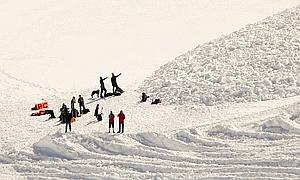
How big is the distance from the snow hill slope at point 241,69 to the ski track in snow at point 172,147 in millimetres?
1858

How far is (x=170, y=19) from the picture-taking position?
68562 millimetres

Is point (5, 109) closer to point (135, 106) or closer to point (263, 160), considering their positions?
point (135, 106)

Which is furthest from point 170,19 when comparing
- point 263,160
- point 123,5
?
point 263,160

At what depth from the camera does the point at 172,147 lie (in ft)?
79.1

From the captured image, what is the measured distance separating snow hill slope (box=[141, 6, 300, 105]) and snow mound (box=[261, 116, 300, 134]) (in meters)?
5.15

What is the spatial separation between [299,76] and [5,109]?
1505cm

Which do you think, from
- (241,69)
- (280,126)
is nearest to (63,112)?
(280,126)

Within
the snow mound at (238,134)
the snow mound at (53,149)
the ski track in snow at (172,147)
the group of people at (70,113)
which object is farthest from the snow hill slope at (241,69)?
the snow mound at (53,149)

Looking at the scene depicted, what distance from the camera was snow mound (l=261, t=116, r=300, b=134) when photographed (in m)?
23.9

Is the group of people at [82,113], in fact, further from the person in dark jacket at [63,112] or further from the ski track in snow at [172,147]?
the ski track in snow at [172,147]

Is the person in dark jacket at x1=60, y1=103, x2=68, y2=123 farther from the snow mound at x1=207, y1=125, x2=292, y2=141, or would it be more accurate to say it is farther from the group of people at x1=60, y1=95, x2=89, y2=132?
the snow mound at x1=207, y1=125, x2=292, y2=141

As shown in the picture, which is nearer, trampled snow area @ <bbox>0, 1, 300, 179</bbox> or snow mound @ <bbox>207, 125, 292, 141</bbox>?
trampled snow area @ <bbox>0, 1, 300, 179</bbox>

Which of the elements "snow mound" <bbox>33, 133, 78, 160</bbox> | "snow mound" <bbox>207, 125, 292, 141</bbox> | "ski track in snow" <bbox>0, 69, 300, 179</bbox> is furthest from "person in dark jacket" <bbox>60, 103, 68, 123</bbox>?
"snow mound" <bbox>207, 125, 292, 141</bbox>

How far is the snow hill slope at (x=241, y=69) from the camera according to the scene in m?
30.3
